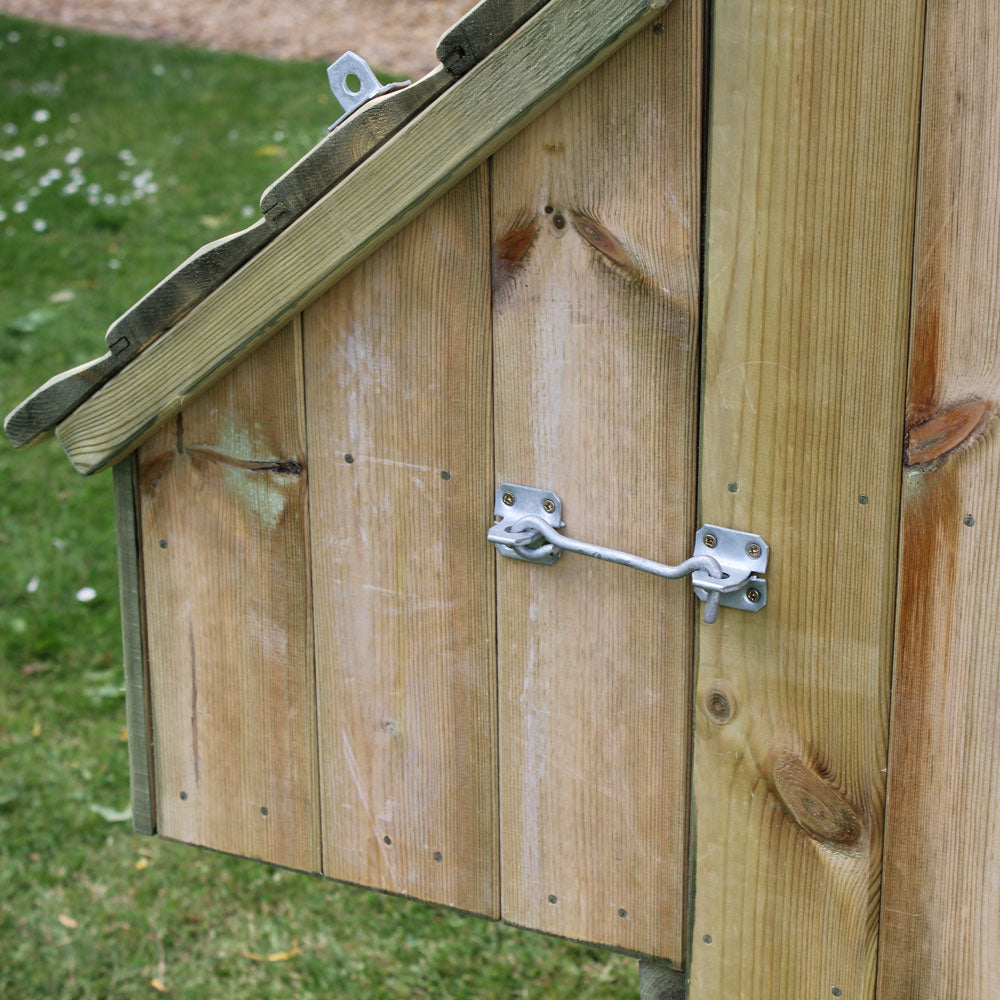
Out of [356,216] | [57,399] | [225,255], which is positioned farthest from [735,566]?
[57,399]

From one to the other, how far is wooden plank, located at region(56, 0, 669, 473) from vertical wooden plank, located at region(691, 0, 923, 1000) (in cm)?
15

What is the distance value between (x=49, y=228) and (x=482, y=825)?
5.87m

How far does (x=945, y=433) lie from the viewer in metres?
1.20

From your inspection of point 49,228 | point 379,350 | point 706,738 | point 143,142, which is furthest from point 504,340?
point 143,142

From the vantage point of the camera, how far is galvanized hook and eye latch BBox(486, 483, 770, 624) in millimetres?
1299

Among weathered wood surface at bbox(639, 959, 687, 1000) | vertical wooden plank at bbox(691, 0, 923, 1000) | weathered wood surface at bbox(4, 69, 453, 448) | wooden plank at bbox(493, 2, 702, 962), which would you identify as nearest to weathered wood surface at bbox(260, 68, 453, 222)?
weathered wood surface at bbox(4, 69, 453, 448)

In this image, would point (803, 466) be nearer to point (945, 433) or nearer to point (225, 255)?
point (945, 433)

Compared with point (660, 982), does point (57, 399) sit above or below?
above

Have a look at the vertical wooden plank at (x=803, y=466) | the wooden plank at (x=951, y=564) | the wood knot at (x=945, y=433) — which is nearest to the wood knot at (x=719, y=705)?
the vertical wooden plank at (x=803, y=466)

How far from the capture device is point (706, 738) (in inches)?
55.2

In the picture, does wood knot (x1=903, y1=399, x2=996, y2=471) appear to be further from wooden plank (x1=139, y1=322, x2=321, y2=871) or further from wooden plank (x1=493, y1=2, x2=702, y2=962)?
wooden plank (x1=139, y1=322, x2=321, y2=871)

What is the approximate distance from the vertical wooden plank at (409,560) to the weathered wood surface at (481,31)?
120mm

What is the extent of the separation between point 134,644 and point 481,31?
0.95 meters

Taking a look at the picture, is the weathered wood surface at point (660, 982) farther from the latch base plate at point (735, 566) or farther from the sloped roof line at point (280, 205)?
the sloped roof line at point (280, 205)
